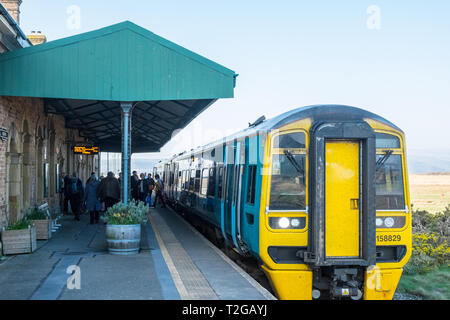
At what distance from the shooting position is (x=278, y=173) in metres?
7.70

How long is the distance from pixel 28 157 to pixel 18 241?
15.4 feet

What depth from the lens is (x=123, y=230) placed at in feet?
35.4

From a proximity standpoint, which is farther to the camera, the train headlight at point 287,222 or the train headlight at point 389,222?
the train headlight at point 389,222

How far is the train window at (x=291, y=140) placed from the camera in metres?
7.73

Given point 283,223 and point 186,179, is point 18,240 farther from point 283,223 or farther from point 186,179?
point 186,179

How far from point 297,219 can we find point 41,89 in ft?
22.7

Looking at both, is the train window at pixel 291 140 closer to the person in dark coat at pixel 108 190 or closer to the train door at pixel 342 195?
the train door at pixel 342 195

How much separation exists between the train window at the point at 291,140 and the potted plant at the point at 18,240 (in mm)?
→ 5983

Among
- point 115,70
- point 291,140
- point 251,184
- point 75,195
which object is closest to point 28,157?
point 75,195

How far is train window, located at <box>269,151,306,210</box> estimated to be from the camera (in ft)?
25.1

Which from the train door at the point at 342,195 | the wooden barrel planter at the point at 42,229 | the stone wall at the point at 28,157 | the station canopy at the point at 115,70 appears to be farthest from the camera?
the wooden barrel planter at the point at 42,229

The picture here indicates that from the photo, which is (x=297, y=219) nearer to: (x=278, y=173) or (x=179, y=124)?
(x=278, y=173)

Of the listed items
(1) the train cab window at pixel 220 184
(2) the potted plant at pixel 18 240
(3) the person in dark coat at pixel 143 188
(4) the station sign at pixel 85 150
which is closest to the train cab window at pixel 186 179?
→ (3) the person in dark coat at pixel 143 188

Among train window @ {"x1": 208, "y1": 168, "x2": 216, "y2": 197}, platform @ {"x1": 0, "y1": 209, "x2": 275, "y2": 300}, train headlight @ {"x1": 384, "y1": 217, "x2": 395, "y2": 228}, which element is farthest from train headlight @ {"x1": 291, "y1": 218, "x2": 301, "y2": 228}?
train window @ {"x1": 208, "y1": 168, "x2": 216, "y2": 197}
